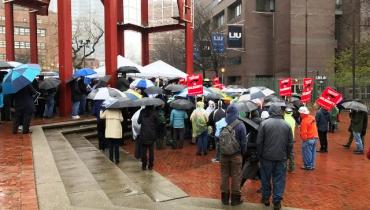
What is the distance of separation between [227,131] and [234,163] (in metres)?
0.54

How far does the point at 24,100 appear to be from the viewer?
11.8 metres

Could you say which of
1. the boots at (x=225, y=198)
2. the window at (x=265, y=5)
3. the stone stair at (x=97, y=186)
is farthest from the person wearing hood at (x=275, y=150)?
the window at (x=265, y=5)

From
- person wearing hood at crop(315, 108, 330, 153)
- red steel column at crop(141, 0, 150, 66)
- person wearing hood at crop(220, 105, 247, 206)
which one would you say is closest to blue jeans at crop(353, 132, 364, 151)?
person wearing hood at crop(315, 108, 330, 153)

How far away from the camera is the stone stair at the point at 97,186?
21.6 feet

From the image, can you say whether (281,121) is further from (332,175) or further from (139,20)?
(139,20)

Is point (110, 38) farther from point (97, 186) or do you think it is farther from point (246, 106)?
point (97, 186)

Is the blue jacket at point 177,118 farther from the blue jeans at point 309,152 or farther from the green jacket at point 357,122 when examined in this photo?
the green jacket at point 357,122

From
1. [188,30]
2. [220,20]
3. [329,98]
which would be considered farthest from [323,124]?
[220,20]

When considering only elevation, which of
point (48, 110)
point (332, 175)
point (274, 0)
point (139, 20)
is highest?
point (274, 0)

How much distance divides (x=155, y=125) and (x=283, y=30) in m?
48.5

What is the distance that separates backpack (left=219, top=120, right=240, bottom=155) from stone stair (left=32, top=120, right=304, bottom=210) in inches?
37.1

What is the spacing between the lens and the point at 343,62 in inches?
1533

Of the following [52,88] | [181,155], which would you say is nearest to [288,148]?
[181,155]

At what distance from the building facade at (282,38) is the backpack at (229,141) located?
149 feet
